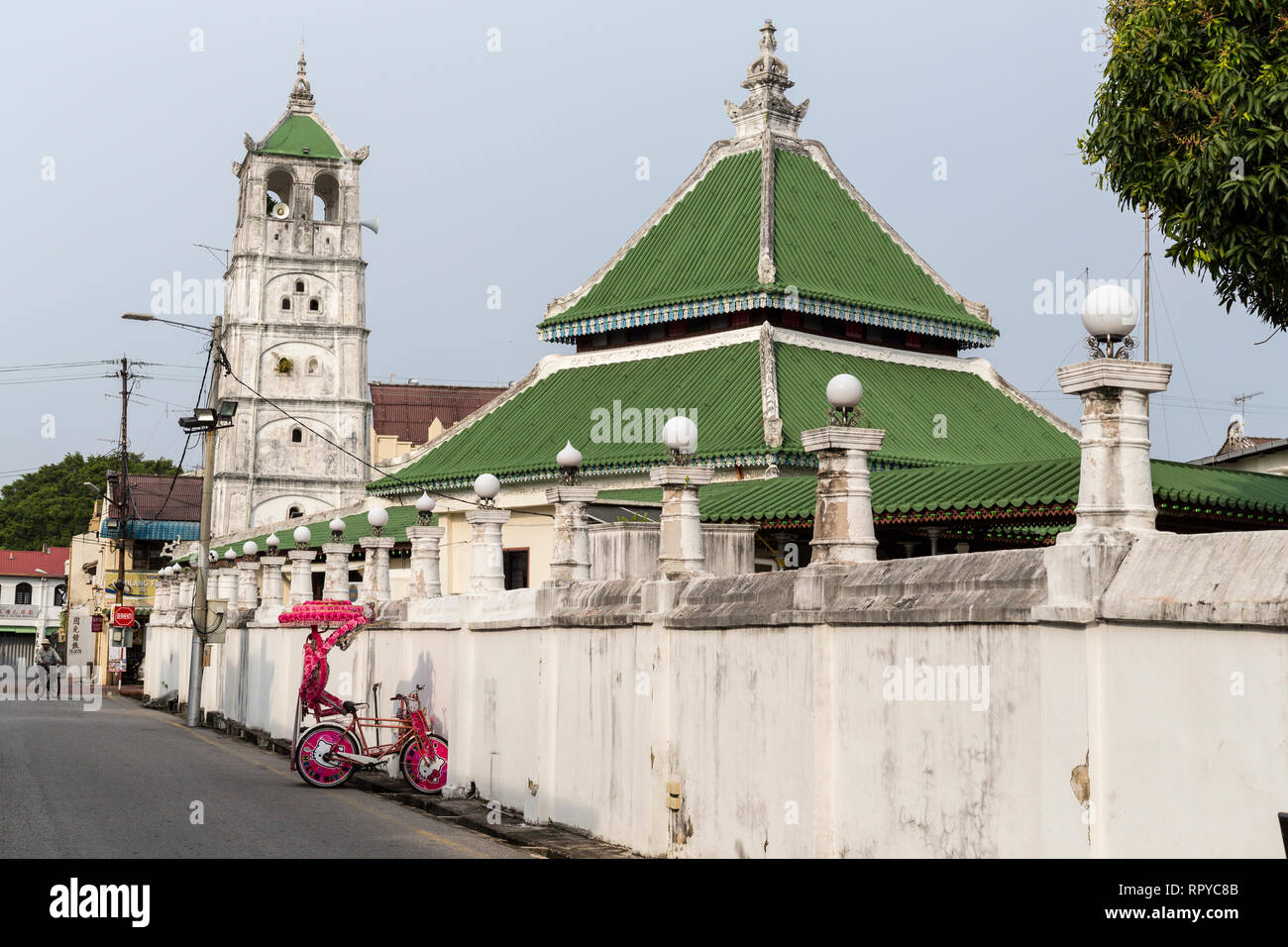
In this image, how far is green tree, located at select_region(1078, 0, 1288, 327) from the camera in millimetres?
12469

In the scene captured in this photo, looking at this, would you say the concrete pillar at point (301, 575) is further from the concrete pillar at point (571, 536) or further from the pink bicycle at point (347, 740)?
the concrete pillar at point (571, 536)

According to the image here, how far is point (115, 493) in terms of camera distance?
9606 centimetres

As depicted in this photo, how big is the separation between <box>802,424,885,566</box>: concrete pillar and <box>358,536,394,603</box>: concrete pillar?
13.9 metres

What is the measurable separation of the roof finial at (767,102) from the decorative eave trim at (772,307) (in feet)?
18.2

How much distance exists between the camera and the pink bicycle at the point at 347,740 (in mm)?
20578

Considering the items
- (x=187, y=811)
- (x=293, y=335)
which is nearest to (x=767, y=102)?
(x=187, y=811)

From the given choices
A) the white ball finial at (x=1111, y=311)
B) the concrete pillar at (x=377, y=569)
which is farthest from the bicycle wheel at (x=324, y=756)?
the white ball finial at (x=1111, y=311)

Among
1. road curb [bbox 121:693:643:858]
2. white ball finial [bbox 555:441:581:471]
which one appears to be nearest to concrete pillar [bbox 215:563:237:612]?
road curb [bbox 121:693:643:858]

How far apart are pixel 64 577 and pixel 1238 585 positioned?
121 meters

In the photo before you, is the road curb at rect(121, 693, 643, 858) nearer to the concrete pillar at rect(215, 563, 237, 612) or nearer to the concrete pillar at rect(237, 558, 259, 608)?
the concrete pillar at rect(237, 558, 259, 608)

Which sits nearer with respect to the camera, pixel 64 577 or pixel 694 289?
pixel 694 289

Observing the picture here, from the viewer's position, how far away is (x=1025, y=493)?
17797mm
